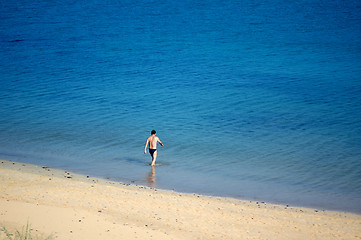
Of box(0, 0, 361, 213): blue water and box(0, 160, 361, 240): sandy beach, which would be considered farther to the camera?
box(0, 0, 361, 213): blue water

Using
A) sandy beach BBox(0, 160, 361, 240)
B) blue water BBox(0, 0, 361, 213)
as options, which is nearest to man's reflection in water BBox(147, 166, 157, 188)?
blue water BBox(0, 0, 361, 213)

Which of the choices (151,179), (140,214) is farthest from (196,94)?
(140,214)

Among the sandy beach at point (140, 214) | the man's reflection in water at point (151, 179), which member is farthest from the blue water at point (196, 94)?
the sandy beach at point (140, 214)

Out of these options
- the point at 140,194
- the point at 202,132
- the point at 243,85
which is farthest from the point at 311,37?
the point at 140,194

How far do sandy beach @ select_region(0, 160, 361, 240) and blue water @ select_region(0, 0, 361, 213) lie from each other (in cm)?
130

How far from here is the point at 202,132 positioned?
728 inches

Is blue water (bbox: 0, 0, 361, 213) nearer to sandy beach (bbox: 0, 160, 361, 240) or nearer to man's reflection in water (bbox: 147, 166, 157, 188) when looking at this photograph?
man's reflection in water (bbox: 147, 166, 157, 188)

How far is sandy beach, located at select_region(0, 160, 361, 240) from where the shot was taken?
26.1 feet

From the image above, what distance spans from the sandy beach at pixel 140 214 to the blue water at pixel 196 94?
130 cm

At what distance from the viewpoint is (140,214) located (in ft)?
30.9

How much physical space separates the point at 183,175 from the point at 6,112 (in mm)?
11558

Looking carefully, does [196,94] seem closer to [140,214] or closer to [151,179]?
[151,179]

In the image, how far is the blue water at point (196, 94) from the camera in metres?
13.9

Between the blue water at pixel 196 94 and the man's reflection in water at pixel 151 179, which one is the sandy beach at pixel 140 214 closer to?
the man's reflection in water at pixel 151 179
